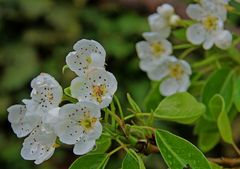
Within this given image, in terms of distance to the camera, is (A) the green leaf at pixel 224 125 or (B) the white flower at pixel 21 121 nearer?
(B) the white flower at pixel 21 121

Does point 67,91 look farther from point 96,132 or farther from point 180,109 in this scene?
point 180,109

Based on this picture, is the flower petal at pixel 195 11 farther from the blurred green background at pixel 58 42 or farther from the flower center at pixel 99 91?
the blurred green background at pixel 58 42

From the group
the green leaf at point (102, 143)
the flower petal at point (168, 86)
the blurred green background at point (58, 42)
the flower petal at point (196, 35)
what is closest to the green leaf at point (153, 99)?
the flower petal at point (168, 86)

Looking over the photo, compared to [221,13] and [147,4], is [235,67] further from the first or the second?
[147,4]

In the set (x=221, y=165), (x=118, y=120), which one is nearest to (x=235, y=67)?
(x=221, y=165)

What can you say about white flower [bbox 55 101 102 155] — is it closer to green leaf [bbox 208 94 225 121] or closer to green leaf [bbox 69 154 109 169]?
green leaf [bbox 69 154 109 169]

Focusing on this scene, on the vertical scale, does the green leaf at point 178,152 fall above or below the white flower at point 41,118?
below
